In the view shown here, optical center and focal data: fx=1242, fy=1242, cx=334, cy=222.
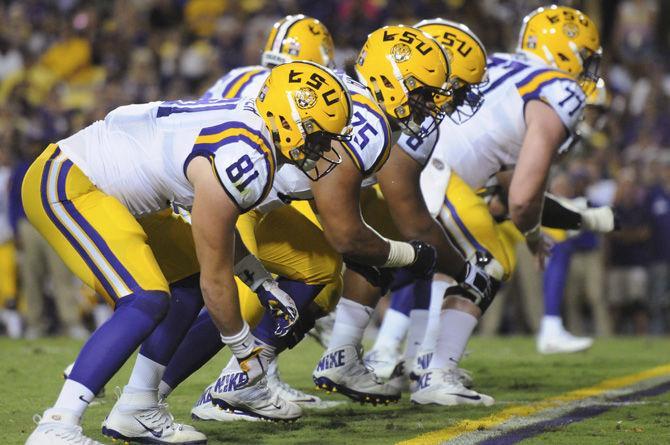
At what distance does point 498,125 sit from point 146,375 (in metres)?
2.45

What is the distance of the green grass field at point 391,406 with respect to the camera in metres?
5.00

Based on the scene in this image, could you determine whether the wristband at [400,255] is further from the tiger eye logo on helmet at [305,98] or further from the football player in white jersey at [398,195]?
the tiger eye logo on helmet at [305,98]

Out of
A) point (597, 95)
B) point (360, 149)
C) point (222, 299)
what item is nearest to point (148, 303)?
point (222, 299)

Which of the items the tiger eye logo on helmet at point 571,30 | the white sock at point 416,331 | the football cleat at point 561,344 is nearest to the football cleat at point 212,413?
the white sock at point 416,331

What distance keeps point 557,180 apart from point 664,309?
6.91 ft

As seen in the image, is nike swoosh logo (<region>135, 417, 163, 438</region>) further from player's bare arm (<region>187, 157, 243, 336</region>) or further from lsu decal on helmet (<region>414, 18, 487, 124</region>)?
lsu decal on helmet (<region>414, 18, 487, 124</region>)

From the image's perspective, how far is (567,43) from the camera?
6.80 meters

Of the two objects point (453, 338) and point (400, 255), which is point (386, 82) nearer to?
point (400, 255)

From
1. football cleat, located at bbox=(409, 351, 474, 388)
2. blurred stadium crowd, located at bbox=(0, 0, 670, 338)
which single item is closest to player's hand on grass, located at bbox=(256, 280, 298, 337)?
football cleat, located at bbox=(409, 351, 474, 388)

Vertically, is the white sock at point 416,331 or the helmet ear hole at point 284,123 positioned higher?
the helmet ear hole at point 284,123

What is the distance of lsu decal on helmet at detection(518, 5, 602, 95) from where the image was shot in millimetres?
6805

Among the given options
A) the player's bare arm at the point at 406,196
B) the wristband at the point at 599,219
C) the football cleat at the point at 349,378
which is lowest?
the football cleat at the point at 349,378

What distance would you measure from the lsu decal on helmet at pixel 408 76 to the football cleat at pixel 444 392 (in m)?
A: 1.23

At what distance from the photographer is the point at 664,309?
11.9m
